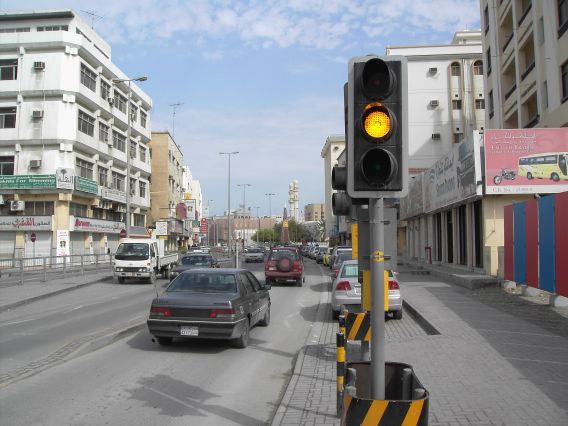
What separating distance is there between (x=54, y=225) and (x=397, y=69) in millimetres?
41351

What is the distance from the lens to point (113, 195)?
5062cm

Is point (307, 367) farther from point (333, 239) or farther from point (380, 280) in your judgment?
point (333, 239)

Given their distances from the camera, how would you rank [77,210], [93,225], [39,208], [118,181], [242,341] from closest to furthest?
1. [242,341]
2. [39,208]
3. [77,210]
4. [93,225]
5. [118,181]

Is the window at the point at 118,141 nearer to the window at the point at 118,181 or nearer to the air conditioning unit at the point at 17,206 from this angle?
the window at the point at 118,181

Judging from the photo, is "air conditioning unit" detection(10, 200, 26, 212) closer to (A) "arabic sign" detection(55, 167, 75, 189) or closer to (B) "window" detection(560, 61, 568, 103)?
(A) "arabic sign" detection(55, 167, 75, 189)

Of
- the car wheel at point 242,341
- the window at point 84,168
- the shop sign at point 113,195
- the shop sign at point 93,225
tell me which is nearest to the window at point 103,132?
the window at point 84,168

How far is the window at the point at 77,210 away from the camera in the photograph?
43106 mm

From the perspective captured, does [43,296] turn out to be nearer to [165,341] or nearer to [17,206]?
[165,341]

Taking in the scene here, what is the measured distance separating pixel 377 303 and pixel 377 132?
4.46ft

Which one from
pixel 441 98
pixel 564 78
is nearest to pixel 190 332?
pixel 564 78

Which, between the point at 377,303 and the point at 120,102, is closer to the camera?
the point at 377,303

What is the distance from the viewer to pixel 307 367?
26.8 ft

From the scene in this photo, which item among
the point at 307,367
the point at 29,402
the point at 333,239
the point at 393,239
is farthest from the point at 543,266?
the point at 333,239

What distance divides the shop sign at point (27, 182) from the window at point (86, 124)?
551 centimetres
